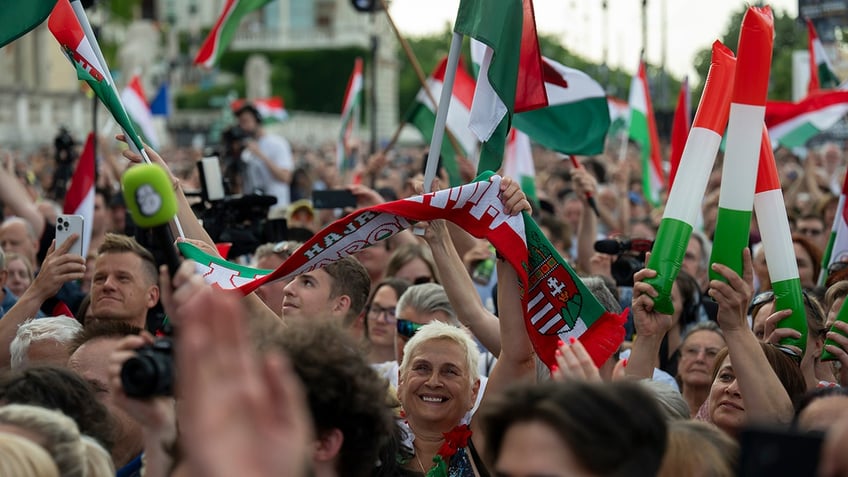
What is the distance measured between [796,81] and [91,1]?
14380mm

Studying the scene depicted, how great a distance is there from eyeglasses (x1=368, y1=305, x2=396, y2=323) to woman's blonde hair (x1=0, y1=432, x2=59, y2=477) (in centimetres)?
386

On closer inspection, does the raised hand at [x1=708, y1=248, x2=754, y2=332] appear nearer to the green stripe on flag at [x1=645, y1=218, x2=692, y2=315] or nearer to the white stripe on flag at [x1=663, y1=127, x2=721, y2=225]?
the green stripe on flag at [x1=645, y1=218, x2=692, y2=315]

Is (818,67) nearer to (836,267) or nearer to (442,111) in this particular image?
(836,267)

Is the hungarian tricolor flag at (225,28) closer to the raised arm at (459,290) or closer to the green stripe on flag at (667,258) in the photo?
the raised arm at (459,290)

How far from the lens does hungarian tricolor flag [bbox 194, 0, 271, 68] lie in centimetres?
847

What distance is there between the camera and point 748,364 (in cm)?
413

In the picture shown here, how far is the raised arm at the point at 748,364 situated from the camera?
161 inches

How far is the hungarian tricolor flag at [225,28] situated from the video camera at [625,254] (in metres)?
3.27

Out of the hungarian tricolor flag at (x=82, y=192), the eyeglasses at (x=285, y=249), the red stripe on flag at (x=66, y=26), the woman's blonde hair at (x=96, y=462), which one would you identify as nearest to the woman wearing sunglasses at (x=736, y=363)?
the woman's blonde hair at (x=96, y=462)

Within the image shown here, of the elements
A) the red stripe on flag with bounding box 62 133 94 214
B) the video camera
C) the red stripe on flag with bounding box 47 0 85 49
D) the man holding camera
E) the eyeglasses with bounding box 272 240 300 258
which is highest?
the red stripe on flag with bounding box 47 0 85 49

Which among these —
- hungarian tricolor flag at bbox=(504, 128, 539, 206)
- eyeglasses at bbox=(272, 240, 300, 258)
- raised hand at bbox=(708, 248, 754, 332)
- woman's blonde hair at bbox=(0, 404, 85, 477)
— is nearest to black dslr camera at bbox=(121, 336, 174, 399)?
woman's blonde hair at bbox=(0, 404, 85, 477)

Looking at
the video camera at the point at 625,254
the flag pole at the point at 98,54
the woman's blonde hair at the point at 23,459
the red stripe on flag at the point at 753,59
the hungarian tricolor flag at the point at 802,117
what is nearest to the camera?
the woman's blonde hair at the point at 23,459

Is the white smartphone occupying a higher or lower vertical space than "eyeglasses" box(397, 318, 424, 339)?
higher

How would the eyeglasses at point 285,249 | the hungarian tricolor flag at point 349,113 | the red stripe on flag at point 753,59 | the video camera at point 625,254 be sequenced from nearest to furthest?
the red stripe on flag at point 753,59 < the video camera at point 625,254 < the eyeglasses at point 285,249 < the hungarian tricolor flag at point 349,113
